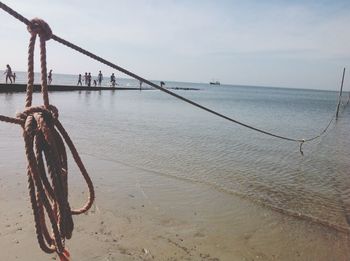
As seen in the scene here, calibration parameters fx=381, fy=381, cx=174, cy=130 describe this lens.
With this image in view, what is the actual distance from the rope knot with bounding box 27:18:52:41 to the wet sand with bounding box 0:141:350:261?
8.81 ft

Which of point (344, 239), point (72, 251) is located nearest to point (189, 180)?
point (344, 239)

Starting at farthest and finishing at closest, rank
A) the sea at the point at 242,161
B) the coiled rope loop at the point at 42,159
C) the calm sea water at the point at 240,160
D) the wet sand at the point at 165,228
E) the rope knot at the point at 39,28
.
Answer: the calm sea water at the point at 240,160 < the sea at the point at 242,161 < the wet sand at the point at 165,228 < the rope knot at the point at 39,28 < the coiled rope loop at the point at 42,159

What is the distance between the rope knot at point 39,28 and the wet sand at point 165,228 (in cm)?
268

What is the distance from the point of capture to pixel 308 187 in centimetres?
829

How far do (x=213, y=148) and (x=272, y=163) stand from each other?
2.05 meters

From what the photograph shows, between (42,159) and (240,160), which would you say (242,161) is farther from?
(42,159)

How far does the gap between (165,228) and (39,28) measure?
3626 millimetres

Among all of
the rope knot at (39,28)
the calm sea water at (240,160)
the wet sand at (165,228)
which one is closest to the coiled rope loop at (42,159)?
the rope knot at (39,28)

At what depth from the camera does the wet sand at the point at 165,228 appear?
4.40 m

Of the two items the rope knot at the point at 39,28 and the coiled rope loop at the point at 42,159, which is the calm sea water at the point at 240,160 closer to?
the coiled rope loop at the point at 42,159

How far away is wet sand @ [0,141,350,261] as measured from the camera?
4.40 m

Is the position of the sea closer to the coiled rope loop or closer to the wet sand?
the wet sand

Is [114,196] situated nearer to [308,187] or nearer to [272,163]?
[308,187]

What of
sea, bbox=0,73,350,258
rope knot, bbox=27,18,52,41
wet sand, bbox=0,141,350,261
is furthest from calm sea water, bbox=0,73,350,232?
rope knot, bbox=27,18,52,41
